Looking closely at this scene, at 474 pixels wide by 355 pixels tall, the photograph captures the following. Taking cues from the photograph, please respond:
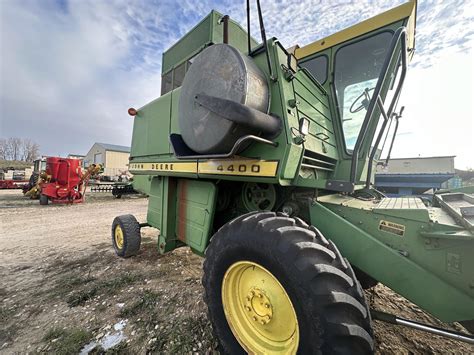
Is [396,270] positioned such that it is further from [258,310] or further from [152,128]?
[152,128]

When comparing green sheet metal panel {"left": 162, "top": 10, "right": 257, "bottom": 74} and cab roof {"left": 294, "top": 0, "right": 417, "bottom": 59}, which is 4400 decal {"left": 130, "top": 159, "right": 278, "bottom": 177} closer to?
green sheet metal panel {"left": 162, "top": 10, "right": 257, "bottom": 74}

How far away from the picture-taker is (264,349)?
167 cm

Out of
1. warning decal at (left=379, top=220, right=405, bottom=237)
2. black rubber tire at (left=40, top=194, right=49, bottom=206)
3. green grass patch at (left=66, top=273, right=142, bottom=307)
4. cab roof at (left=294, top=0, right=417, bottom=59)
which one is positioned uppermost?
cab roof at (left=294, top=0, right=417, bottom=59)

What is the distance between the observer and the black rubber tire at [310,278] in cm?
125

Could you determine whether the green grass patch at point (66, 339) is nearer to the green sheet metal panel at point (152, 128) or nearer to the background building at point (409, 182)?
the green sheet metal panel at point (152, 128)

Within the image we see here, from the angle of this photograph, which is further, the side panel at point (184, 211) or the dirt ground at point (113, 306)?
the side panel at point (184, 211)

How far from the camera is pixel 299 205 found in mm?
2512

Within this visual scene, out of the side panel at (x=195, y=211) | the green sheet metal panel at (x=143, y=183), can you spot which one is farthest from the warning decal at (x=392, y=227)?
the green sheet metal panel at (x=143, y=183)

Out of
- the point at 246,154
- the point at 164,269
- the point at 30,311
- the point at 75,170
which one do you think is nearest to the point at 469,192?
the point at 246,154

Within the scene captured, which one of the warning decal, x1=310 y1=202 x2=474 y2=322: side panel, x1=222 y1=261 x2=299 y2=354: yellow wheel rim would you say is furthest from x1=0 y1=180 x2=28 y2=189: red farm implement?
the warning decal

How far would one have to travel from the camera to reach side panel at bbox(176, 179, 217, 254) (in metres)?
2.56

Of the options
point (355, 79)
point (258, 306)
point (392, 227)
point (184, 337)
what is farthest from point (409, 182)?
point (184, 337)

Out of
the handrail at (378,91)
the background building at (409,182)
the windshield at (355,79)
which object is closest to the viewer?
the handrail at (378,91)

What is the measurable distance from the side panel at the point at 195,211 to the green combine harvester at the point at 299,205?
0.02 meters
